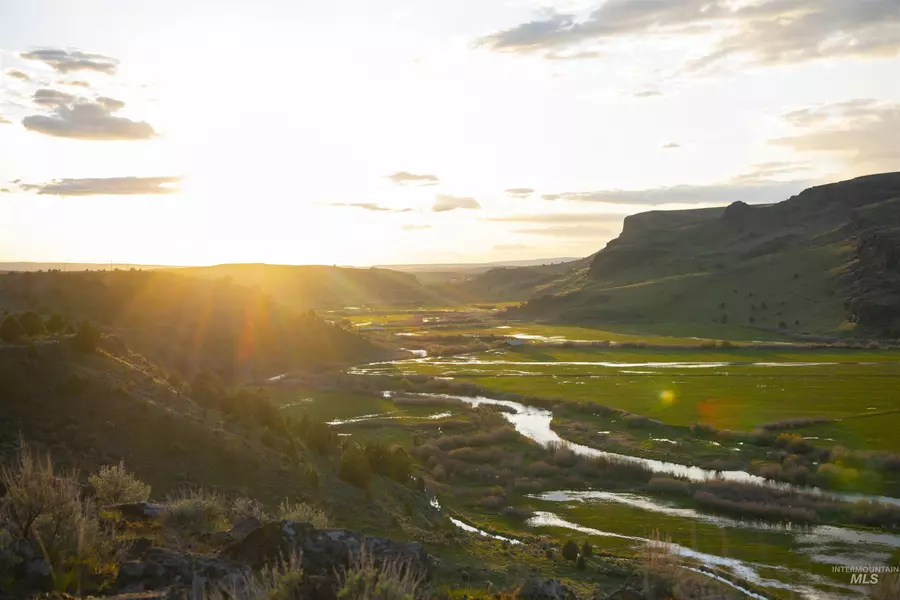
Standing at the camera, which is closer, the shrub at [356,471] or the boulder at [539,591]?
the boulder at [539,591]

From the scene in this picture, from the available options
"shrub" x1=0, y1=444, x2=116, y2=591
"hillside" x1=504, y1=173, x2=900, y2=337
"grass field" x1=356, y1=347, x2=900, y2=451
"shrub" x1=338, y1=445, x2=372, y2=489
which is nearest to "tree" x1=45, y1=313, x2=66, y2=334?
"shrub" x1=338, y1=445, x2=372, y2=489

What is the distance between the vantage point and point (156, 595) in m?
11.6

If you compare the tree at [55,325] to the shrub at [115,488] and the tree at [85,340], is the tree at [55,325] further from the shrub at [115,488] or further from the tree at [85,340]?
the shrub at [115,488]

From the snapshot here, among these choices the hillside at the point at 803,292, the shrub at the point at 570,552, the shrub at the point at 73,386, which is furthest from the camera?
the hillside at the point at 803,292

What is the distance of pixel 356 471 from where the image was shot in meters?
34.2

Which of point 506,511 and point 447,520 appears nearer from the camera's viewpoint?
point 447,520

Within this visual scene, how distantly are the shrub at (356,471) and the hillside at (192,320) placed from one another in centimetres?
5609

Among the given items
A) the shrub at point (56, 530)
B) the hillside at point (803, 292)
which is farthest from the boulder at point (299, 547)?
the hillside at point (803, 292)

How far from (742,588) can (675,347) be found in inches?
3787

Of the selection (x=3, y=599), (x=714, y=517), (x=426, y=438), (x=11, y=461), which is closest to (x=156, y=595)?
(x=3, y=599)

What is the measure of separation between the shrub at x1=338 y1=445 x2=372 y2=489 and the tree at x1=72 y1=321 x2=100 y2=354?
1398 cm

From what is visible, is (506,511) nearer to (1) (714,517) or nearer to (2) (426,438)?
(1) (714,517)

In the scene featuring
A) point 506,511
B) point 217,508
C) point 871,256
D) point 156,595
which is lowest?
point 506,511

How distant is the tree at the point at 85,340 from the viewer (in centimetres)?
3481
